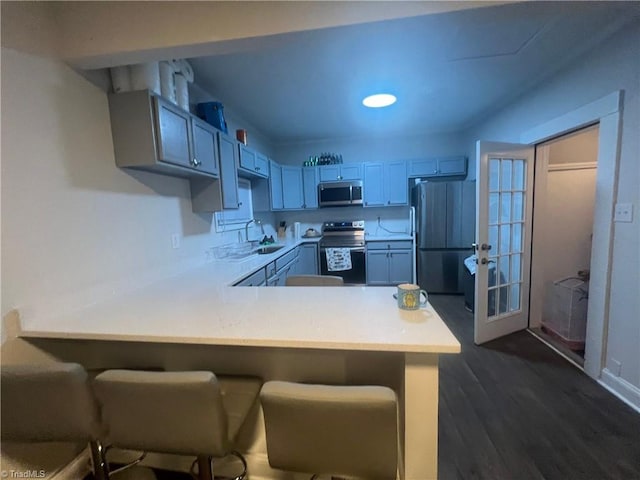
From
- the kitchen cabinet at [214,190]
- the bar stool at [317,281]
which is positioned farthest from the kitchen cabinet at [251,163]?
the bar stool at [317,281]

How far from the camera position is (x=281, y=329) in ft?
3.48

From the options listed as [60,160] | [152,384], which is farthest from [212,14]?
[152,384]

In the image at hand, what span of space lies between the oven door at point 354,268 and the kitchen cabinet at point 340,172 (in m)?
1.17

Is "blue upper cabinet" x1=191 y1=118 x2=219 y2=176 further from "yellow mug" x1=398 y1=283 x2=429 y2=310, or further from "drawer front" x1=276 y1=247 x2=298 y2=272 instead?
"yellow mug" x1=398 y1=283 x2=429 y2=310

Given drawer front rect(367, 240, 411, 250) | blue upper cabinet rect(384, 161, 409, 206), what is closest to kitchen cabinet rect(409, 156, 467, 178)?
blue upper cabinet rect(384, 161, 409, 206)

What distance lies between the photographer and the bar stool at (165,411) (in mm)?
851

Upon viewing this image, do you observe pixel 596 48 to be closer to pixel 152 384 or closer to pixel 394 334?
pixel 394 334

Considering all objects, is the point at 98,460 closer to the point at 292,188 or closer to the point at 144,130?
the point at 144,130

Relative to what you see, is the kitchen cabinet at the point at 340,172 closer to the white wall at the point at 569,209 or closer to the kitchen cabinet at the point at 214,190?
the kitchen cabinet at the point at 214,190

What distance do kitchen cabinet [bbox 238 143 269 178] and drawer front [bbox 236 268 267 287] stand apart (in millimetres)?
1218

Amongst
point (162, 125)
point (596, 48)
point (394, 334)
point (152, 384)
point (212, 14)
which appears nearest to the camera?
point (152, 384)

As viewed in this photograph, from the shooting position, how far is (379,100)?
291cm

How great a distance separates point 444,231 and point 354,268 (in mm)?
1423

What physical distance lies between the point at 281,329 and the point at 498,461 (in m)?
1.37
